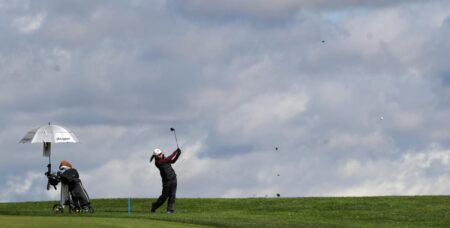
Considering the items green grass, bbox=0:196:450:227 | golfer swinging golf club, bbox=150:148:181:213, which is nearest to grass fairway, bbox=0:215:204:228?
green grass, bbox=0:196:450:227

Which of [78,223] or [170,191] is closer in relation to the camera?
[78,223]

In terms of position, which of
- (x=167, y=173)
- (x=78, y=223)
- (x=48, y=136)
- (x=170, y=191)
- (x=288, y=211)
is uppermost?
(x=48, y=136)

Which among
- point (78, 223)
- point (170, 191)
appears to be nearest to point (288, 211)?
point (170, 191)

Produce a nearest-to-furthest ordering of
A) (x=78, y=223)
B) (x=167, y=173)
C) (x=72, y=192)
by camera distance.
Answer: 1. (x=78, y=223)
2. (x=72, y=192)
3. (x=167, y=173)

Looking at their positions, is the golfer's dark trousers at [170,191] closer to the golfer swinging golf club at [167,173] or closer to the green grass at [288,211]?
the golfer swinging golf club at [167,173]

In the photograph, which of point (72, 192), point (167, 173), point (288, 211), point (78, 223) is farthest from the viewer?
point (288, 211)

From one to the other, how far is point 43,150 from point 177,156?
499 cm

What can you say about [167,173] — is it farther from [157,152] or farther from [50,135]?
[50,135]

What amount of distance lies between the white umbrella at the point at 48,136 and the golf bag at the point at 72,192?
2.08 ft

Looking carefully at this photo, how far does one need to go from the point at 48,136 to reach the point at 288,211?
10092mm

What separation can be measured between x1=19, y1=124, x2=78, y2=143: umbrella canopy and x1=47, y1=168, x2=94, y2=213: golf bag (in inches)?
48.3

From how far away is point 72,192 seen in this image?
37.0 m

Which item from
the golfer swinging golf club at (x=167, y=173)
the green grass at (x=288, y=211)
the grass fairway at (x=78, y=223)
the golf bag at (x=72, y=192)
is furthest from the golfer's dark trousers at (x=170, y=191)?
the grass fairway at (x=78, y=223)

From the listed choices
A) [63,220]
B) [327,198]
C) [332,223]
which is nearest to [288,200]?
[327,198]
